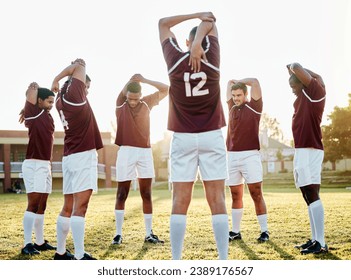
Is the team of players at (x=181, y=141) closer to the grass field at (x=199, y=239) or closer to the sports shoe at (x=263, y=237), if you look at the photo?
the sports shoe at (x=263, y=237)

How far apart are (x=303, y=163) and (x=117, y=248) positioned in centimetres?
205

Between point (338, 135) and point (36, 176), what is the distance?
17949mm

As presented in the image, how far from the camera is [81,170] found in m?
4.09

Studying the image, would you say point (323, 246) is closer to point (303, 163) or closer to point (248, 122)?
point (303, 163)

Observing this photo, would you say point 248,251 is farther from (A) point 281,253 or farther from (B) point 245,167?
(B) point 245,167

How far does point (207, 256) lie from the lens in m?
4.40

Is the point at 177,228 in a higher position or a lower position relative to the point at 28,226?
higher

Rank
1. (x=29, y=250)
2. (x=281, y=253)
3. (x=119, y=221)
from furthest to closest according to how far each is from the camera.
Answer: (x=119, y=221), (x=29, y=250), (x=281, y=253)

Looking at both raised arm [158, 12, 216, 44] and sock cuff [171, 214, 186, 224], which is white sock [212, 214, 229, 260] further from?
raised arm [158, 12, 216, 44]

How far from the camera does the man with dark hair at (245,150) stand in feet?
17.4

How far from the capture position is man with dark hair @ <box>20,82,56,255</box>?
192 inches

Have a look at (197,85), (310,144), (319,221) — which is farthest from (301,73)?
(197,85)
